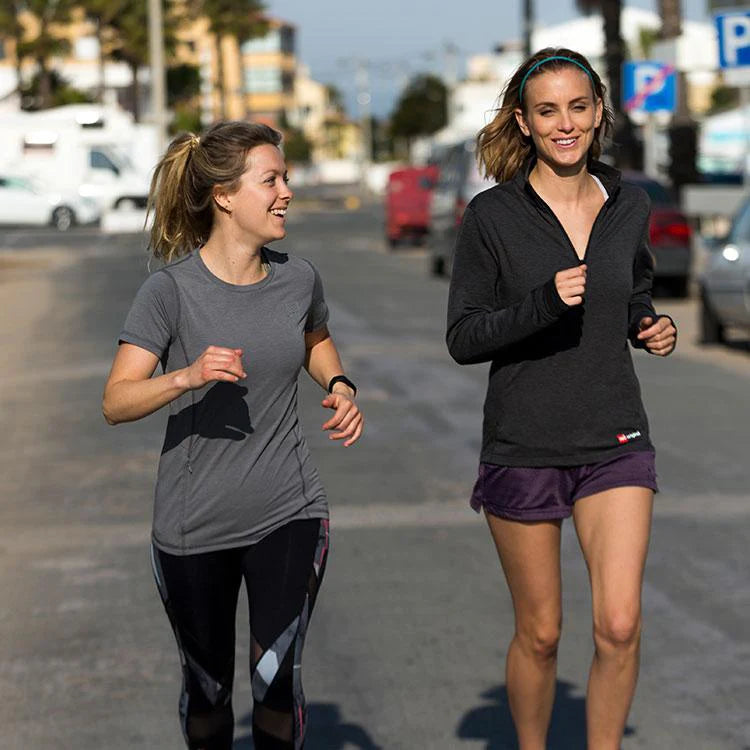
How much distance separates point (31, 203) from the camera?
53.1 m

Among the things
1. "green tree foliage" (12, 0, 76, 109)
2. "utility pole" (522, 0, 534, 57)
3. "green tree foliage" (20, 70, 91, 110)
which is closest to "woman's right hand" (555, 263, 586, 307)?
"utility pole" (522, 0, 534, 57)

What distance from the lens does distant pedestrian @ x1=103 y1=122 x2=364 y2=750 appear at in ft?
14.1

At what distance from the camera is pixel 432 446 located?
11641 mm

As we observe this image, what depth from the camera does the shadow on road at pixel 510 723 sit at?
5594 millimetres

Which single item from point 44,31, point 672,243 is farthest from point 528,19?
point 44,31

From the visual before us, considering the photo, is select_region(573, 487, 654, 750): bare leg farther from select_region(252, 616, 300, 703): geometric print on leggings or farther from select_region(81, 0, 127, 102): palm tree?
select_region(81, 0, 127, 102): palm tree

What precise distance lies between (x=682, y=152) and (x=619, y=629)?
29.0m

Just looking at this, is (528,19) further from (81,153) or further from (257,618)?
(257,618)

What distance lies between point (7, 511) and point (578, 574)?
323cm

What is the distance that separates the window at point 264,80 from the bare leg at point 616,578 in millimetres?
189787

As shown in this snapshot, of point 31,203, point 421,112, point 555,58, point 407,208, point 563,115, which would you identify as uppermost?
point 555,58

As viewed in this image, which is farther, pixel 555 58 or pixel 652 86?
pixel 652 86

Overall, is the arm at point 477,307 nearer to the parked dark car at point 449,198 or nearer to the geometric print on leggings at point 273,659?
the geometric print on leggings at point 273,659

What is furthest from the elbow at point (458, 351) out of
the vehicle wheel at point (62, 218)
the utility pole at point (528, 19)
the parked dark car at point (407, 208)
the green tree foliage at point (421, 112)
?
the green tree foliage at point (421, 112)
